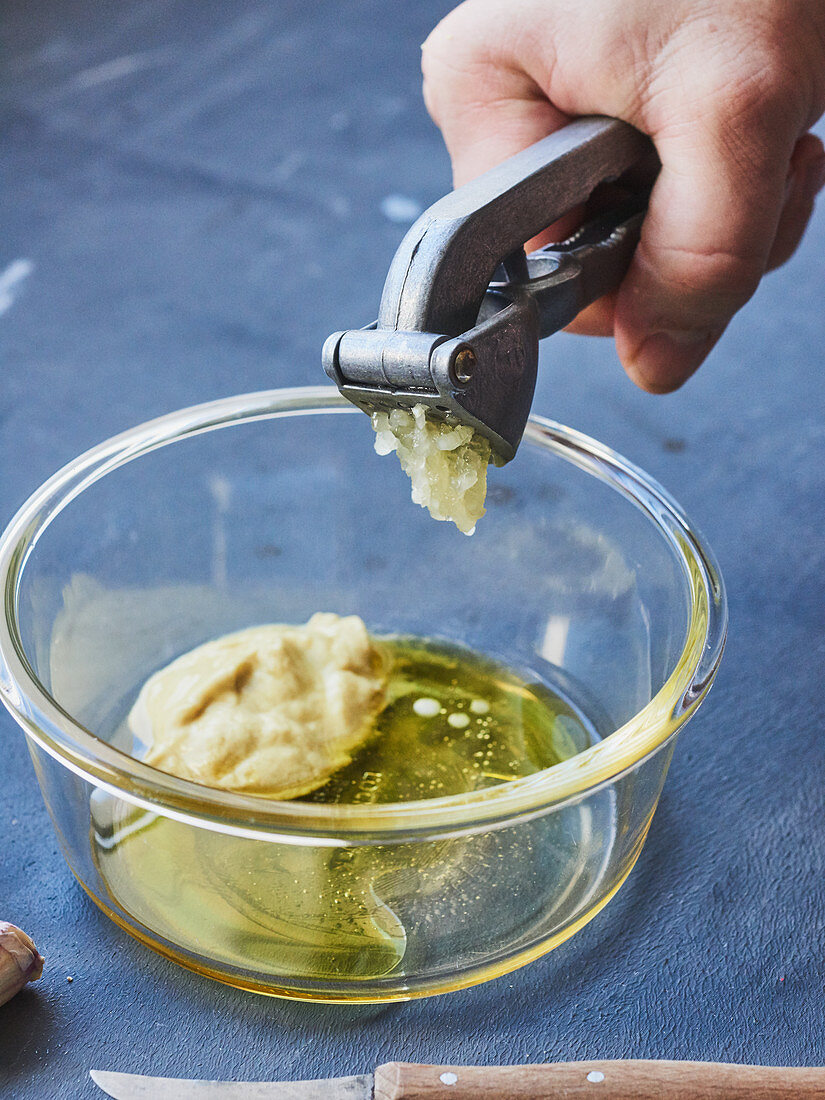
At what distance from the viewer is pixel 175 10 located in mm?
2080

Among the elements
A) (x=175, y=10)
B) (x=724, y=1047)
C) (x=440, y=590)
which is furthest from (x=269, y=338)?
(x=175, y=10)

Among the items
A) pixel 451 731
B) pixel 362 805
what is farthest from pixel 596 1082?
pixel 451 731

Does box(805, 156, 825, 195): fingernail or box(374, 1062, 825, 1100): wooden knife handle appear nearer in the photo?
box(374, 1062, 825, 1100): wooden knife handle

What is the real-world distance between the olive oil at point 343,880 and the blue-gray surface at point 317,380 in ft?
0.08

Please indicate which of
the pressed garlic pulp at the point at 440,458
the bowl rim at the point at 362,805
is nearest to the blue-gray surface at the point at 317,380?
the bowl rim at the point at 362,805

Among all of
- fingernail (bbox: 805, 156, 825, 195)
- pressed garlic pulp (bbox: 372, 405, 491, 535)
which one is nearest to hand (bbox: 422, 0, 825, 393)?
fingernail (bbox: 805, 156, 825, 195)

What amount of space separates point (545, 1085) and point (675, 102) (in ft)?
1.81

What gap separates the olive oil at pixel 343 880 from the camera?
0.64 meters

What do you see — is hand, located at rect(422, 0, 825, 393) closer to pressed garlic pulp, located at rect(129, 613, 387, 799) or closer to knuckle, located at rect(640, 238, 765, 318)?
knuckle, located at rect(640, 238, 765, 318)

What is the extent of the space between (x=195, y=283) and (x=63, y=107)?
58cm

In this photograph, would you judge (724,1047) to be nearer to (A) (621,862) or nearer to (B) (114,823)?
(A) (621,862)

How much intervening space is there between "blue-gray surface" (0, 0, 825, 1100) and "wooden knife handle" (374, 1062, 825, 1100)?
0.05 meters

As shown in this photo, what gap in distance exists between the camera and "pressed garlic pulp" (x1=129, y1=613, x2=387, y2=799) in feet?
2.47

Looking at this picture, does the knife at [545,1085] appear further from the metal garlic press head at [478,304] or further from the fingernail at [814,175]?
the fingernail at [814,175]
